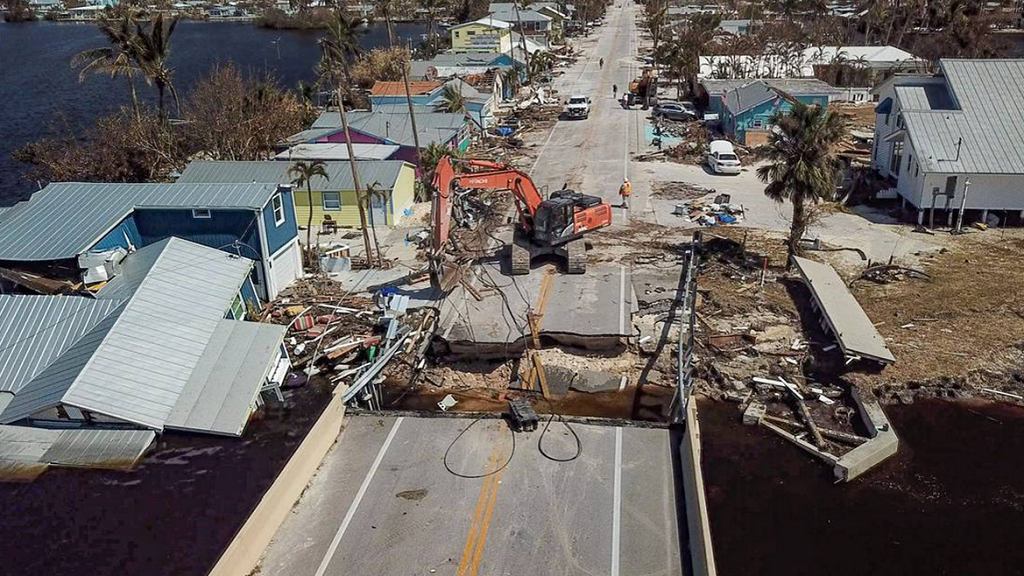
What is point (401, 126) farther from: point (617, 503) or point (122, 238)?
point (617, 503)

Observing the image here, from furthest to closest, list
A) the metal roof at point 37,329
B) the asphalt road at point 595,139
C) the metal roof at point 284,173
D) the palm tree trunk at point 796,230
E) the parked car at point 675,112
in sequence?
1. the parked car at point 675,112
2. the asphalt road at point 595,139
3. the metal roof at point 284,173
4. the palm tree trunk at point 796,230
5. the metal roof at point 37,329

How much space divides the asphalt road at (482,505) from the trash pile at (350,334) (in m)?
3.82

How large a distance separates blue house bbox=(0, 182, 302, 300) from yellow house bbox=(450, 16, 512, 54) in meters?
62.1

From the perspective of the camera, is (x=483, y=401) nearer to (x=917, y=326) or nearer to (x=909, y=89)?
(x=917, y=326)

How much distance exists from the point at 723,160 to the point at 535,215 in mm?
17696

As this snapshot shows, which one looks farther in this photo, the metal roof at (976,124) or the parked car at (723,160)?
the parked car at (723,160)

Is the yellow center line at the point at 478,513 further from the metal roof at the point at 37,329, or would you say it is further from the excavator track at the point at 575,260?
the metal roof at the point at 37,329

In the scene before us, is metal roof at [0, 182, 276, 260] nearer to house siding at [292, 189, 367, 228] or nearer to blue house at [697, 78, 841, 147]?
house siding at [292, 189, 367, 228]

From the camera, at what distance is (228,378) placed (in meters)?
21.6

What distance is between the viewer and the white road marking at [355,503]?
49.1 feet

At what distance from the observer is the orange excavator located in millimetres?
27484

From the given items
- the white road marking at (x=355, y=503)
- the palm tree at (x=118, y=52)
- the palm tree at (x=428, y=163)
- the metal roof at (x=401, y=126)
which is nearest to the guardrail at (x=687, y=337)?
the white road marking at (x=355, y=503)

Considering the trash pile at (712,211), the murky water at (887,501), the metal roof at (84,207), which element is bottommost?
the murky water at (887,501)

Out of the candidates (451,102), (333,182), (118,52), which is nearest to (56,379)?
(333,182)
